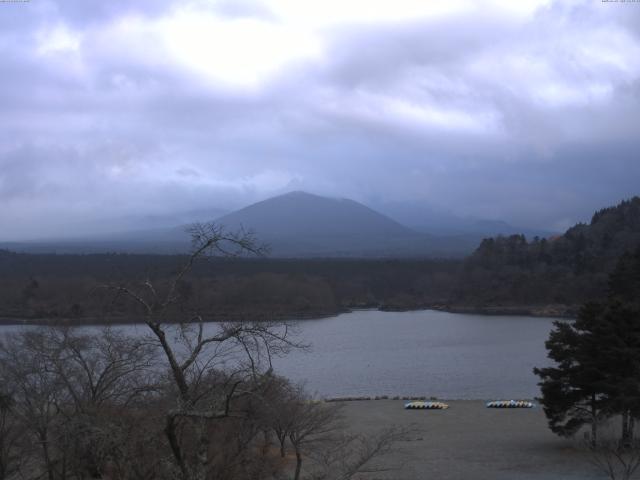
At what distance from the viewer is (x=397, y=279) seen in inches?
3280

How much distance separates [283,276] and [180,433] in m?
63.1

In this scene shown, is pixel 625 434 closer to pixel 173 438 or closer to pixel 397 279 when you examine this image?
pixel 173 438

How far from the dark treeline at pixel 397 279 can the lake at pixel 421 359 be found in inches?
374

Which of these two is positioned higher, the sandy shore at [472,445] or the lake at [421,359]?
the sandy shore at [472,445]

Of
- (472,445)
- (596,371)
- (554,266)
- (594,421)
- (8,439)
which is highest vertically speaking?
(554,266)

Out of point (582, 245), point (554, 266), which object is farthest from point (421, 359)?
point (582, 245)

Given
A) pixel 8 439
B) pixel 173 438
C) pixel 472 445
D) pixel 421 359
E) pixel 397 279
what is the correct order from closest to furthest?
pixel 173 438
pixel 8 439
pixel 472 445
pixel 421 359
pixel 397 279

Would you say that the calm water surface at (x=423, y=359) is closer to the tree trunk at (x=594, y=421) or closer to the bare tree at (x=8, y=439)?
the tree trunk at (x=594, y=421)

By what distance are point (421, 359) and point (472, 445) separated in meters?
17.9

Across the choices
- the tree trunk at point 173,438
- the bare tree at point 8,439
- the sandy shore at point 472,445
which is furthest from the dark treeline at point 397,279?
the tree trunk at point 173,438

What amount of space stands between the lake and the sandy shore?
340cm

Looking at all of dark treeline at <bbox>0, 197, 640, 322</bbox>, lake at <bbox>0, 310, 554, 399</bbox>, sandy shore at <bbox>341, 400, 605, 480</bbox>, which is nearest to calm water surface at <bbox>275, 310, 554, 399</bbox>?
lake at <bbox>0, 310, 554, 399</bbox>

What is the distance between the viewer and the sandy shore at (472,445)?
48.0 feet

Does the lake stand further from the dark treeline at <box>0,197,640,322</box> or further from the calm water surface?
the dark treeline at <box>0,197,640,322</box>
